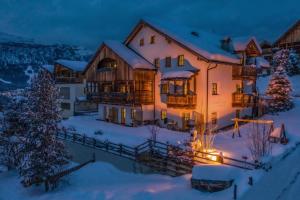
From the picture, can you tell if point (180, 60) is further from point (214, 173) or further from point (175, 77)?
point (214, 173)

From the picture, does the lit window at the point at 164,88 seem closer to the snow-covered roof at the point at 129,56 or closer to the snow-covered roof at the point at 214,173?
the snow-covered roof at the point at 129,56

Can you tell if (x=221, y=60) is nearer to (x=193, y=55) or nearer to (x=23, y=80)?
(x=193, y=55)

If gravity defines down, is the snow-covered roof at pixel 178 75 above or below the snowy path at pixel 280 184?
above

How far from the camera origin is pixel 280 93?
33719 millimetres

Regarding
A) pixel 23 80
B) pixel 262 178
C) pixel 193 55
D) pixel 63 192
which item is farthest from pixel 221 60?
pixel 23 80

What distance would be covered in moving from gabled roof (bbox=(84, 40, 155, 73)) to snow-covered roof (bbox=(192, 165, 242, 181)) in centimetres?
1679

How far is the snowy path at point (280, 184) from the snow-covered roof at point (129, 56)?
674 inches

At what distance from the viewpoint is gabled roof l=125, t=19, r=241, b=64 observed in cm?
2781

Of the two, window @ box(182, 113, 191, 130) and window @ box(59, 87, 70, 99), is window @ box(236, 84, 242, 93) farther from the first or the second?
window @ box(59, 87, 70, 99)

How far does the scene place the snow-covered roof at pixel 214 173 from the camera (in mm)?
14734

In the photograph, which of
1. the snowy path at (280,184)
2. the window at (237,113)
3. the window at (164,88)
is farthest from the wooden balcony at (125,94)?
the snowy path at (280,184)

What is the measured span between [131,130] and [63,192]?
12.9 m

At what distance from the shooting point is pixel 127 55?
31859mm

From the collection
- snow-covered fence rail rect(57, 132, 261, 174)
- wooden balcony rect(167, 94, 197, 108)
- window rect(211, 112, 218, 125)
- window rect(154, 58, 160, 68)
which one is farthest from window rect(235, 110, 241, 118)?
snow-covered fence rail rect(57, 132, 261, 174)
